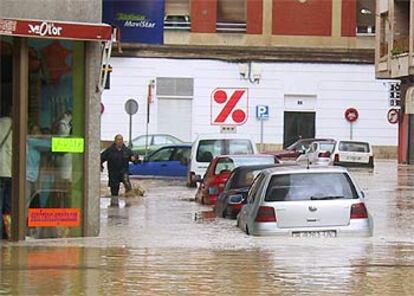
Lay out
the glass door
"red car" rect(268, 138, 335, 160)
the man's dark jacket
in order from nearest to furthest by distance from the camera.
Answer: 1. the glass door
2. the man's dark jacket
3. "red car" rect(268, 138, 335, 160)

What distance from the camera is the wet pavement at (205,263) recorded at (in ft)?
37.5

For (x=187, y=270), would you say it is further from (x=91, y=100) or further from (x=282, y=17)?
(x=282, y=17)

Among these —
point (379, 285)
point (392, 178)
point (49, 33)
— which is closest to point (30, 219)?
point (49, 33)

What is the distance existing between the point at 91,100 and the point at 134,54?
3733 cm

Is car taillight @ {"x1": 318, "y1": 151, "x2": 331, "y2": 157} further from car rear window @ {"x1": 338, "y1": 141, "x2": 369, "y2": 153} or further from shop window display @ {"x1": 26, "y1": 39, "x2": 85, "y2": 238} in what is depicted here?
shop window display @ {"x1": 26, "y1": 39, "x2": 85, "y2": 238}

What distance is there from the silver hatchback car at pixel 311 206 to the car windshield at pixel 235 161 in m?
9.54

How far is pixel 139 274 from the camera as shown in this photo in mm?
12531

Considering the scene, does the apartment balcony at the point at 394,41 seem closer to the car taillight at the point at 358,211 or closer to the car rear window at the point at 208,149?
the car rear window at the point at 208,149

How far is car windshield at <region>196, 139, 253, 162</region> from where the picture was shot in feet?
111

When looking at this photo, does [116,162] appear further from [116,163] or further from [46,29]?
[46,29]

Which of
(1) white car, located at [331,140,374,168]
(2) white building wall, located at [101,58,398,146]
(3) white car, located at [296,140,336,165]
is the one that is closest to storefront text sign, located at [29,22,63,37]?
(3) white car, located at [296,140,336,165]

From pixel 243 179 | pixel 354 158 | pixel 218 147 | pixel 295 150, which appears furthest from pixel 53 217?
pixel 295 150

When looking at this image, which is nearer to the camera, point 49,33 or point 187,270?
point 187,270

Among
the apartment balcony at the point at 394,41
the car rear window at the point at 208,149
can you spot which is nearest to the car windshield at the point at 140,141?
the apartment balcony at the point at 394,41
